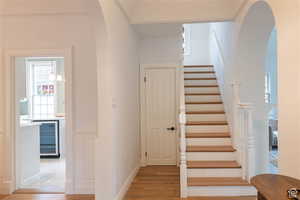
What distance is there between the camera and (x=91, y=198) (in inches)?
151

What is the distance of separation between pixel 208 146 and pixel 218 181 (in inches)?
33.2

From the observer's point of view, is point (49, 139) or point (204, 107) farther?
point (49, 139)

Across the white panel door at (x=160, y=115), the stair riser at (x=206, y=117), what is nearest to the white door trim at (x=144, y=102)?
the white panel door at (x=160, y=115)

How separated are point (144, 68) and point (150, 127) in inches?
51.5

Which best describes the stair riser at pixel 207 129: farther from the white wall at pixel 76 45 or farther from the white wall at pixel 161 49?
the white wall at pixel 76 45

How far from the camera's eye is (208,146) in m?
4.67

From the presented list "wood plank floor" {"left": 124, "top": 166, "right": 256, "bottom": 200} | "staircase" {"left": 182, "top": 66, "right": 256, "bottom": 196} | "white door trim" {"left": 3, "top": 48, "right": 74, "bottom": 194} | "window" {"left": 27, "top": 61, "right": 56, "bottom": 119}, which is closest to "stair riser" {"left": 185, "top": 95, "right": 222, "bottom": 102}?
"staircase" {"left": 182, "top": 66, "right": 256, "bottom": 196}

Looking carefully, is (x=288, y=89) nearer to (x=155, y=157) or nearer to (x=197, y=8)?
(x=197, y=8)

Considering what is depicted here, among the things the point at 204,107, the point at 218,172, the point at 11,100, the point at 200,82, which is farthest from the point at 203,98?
the point at 11,100

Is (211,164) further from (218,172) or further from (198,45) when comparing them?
(198,45)

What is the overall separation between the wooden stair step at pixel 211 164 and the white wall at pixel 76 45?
1593mm

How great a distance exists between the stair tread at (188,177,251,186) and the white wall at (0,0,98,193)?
61.9 inches

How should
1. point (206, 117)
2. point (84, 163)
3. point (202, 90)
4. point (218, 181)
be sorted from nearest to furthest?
point (218, 181)
point (84, 163)
point (206, 117)
point (202, 90)

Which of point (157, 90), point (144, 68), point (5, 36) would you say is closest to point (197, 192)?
point (157, 90)
